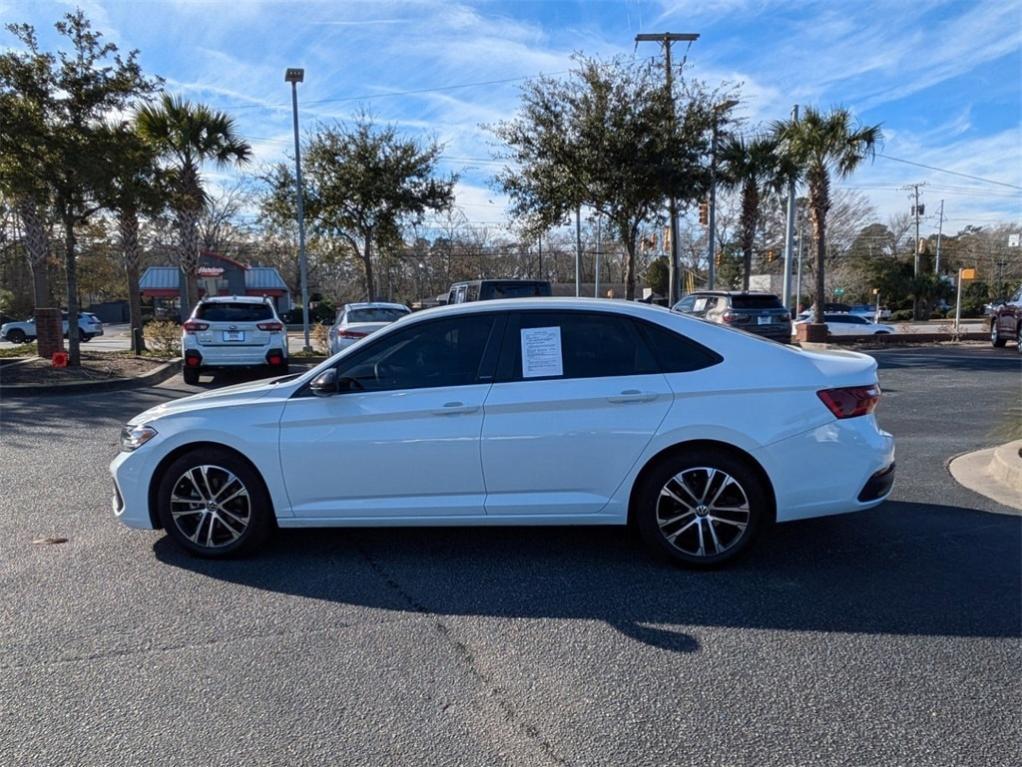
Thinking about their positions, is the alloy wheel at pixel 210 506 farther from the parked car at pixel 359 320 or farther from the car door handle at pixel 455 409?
the parked car at pixel 359 320

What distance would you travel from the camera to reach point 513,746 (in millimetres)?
2764

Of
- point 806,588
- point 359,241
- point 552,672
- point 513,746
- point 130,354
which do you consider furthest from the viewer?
point 359,241

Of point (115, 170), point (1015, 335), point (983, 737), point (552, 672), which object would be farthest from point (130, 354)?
point (1015, 335)

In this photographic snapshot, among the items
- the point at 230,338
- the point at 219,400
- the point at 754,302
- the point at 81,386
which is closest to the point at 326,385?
the point at 219,400

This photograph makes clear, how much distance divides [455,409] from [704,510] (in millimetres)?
1569

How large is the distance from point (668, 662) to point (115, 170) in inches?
516

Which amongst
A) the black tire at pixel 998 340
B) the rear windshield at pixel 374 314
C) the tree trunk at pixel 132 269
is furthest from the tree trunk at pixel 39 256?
the black tire at pixel 998 340

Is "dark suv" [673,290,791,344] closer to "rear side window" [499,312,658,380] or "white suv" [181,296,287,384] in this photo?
"white suv" [181,296,287,384]

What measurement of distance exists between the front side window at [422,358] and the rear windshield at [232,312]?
938cm

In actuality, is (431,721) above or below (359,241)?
below

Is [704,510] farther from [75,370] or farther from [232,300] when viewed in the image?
[75,370]

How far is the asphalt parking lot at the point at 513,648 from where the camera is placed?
9.14 feet

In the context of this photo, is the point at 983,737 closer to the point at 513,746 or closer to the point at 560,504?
the point at 513,746

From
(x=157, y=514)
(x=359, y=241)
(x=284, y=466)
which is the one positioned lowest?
(x=157, y=514)
